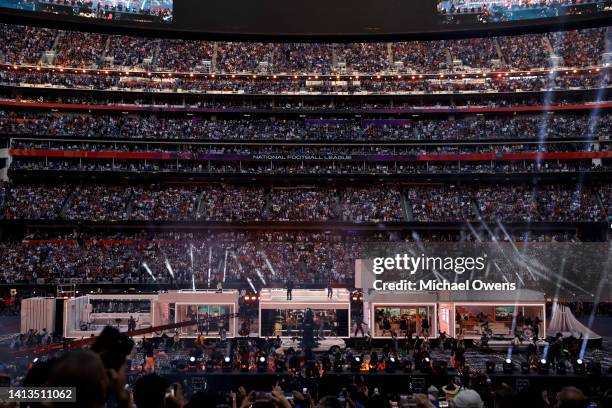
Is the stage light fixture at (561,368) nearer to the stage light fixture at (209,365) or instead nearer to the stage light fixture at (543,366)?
the stage light fixture at (543,366)

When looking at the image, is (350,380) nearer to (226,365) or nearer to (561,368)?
(226,365)

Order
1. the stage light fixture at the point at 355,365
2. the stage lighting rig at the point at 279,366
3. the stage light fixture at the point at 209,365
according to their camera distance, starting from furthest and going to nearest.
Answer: the stage light fixture at the point at 209,365, the stage lighting rig at the point at 279,366, the stage light fixture at the point at 355,365

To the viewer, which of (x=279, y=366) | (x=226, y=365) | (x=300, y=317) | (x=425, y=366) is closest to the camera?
(x=425, y=366)

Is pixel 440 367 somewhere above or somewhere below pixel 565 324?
above

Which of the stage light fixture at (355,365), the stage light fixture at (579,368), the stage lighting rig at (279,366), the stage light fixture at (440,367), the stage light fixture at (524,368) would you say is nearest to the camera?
the stage light fixture at (440,367)

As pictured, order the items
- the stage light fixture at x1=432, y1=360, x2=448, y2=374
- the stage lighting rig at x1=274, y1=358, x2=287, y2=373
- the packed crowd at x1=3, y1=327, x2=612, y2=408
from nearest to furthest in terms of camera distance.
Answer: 1. the packed crowd at x1=3, y1=327, x2=612, y2=408
2. the stage light fixture at x1=432, y1=360, x2=448, y2=374
3. the stage lighting rig at x1=274, y1=358, x2=287, y2=373

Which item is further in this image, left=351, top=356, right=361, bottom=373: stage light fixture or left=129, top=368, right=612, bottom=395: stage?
left=351, top=356, right=361, bottom=373: stage light fixture

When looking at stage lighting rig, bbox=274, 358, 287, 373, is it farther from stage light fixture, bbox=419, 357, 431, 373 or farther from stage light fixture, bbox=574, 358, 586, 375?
stage light fixture, bbox=574, 358, 586, 375

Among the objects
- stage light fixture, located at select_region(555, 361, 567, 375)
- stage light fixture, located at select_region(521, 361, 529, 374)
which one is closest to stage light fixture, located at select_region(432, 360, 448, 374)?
stage light fixture, located at select_region(521, 361, 529, 374)

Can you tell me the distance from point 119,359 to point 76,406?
0.89 m

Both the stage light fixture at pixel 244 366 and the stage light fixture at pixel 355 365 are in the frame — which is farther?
the stage light fixture at pixel 244 366

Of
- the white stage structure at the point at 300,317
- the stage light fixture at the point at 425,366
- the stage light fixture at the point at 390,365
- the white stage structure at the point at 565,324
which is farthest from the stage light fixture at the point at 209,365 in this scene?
the white stage structure at the point at 565,324

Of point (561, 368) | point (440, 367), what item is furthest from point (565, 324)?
point (440, 367)

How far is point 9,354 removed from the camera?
25812mm
